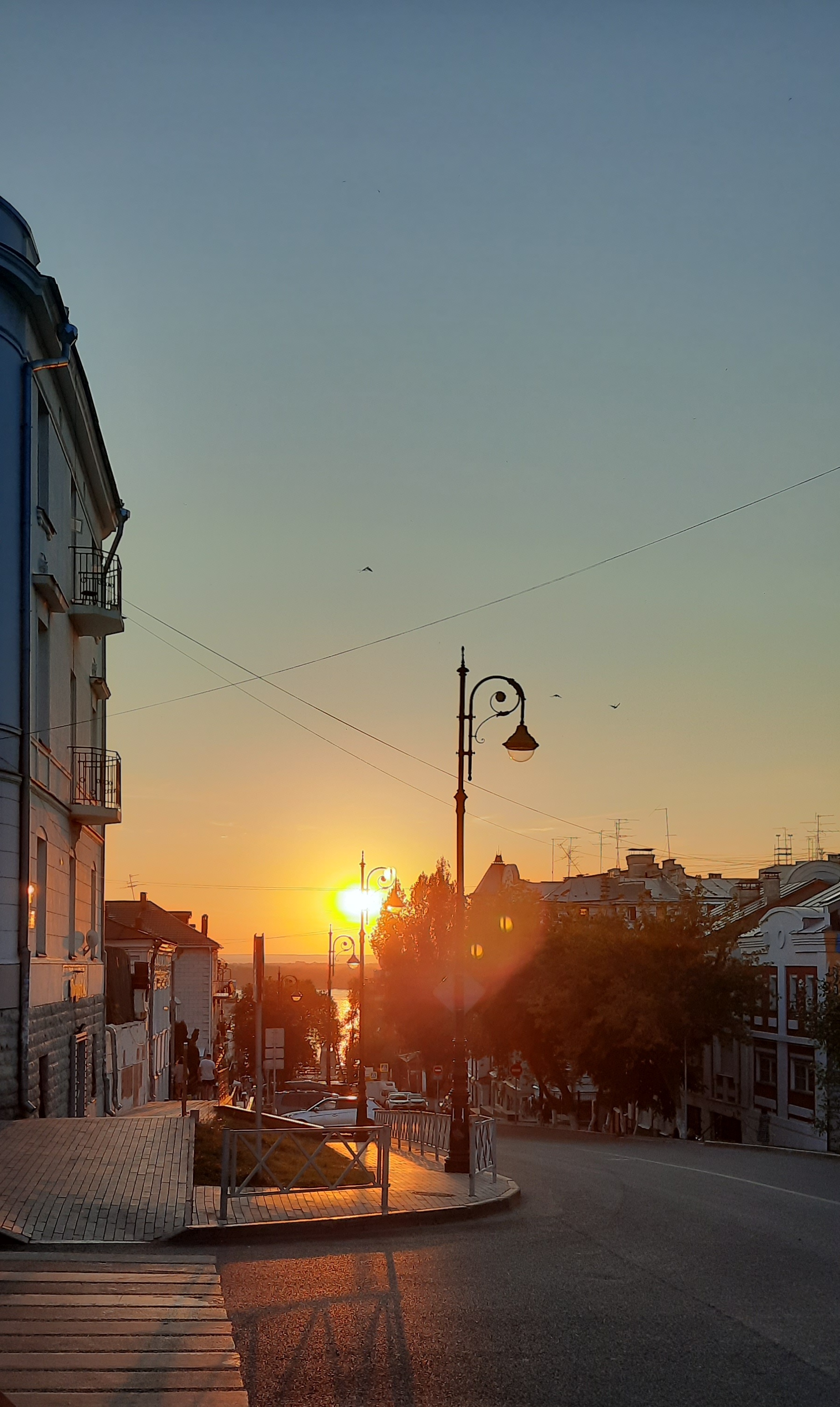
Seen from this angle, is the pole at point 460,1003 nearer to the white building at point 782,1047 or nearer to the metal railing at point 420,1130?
the metal railing at point 420,1130

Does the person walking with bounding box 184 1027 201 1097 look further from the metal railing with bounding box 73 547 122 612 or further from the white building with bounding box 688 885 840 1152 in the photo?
the metal railing with bounding box 73 547 122 612

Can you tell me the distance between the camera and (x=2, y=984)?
19828 millimetres

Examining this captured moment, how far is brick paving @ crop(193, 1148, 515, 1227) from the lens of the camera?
14500 millimetres

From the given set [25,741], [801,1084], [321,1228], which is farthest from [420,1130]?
[801,1084]

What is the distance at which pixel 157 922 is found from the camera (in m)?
70.9

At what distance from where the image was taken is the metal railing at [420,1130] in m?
26.1

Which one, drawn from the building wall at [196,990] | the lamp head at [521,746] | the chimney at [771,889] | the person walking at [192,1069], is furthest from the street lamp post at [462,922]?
the building wall at [196,990]

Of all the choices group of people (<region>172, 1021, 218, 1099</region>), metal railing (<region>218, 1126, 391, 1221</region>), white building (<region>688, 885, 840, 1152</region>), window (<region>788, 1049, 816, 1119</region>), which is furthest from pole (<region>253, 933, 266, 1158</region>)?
window (<region>788, 1049, 816, 1119</region>)

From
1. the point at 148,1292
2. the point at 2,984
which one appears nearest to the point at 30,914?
the point at 2,984

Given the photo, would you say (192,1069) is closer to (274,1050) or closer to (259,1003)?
(274,1050)

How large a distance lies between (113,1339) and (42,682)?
17136 mm

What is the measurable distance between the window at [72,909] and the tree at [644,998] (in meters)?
24.1

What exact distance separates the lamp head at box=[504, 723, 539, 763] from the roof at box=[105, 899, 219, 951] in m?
41.0

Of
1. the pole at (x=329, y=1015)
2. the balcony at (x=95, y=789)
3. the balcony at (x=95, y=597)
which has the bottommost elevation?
the pole at (x=329, y=1015)
